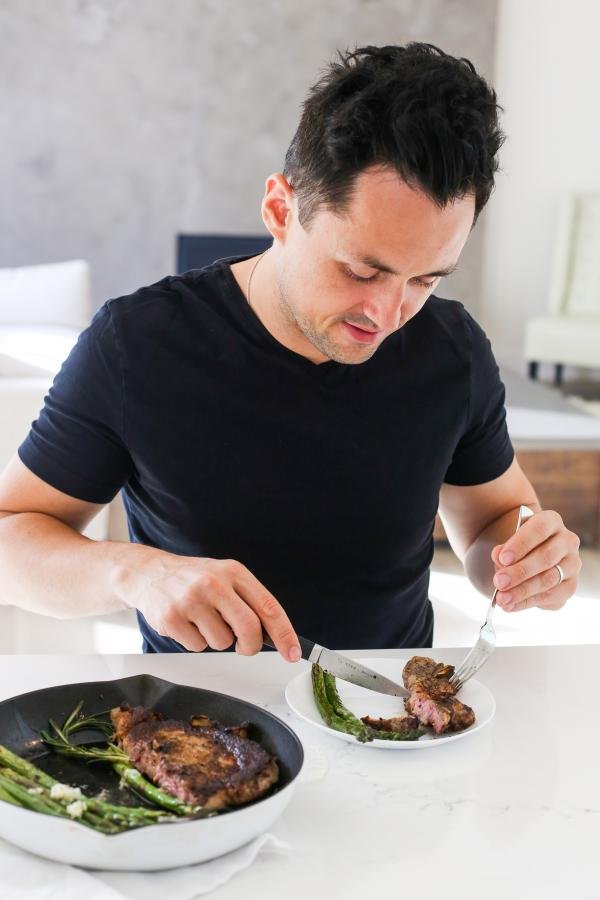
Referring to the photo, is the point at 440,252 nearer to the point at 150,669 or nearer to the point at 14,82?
the point at 150,669

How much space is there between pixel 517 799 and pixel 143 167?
6.33m

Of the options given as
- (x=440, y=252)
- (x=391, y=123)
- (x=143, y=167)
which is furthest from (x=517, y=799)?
(x=143, y=167)

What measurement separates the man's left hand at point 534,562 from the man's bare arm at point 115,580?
12.1 inches

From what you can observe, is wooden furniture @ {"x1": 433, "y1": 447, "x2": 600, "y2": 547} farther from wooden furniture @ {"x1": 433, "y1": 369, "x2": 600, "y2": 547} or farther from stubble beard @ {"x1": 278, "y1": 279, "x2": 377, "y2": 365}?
stubble beard @ {"x1": 278, "y1": 279, "x2": 377, "y2": 365}

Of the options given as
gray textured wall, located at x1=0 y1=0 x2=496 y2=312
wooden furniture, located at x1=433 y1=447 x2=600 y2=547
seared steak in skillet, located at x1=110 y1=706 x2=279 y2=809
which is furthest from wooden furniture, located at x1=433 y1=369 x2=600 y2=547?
gray textured wall, located at x1=0 y1=0 x2=496 y2=312

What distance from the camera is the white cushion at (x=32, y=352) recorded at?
305cm

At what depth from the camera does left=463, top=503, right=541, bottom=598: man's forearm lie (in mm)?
1502

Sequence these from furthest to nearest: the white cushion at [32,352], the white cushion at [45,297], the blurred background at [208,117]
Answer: the blurred background at [208,117] < the white cushion at [45,297] < the white cushion at [32,352]

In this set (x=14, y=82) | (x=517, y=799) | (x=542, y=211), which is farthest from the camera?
(x=542, y=211)

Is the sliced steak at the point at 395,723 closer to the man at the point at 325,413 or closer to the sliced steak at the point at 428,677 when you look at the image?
the sliced steak at the point at 428,677

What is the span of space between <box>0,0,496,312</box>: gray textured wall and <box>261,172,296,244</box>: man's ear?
220 inches

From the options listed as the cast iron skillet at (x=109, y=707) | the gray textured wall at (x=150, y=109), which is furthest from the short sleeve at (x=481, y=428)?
the gray textured wall at (x=150, y=109)

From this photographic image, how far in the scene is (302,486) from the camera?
142cm

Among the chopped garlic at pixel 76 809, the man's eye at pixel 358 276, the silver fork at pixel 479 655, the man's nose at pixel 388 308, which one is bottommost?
the silver fork at pixel 479 655
